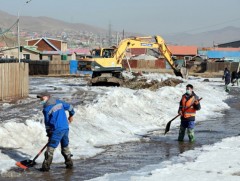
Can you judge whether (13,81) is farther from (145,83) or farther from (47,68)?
(47,68)

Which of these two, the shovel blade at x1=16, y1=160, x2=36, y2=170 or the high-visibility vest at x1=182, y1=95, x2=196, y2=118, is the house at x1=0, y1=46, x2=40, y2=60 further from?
the shovel blade at x1=16, y1=160, x2=36, y2=170

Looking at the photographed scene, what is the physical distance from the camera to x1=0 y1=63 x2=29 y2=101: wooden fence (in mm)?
20969

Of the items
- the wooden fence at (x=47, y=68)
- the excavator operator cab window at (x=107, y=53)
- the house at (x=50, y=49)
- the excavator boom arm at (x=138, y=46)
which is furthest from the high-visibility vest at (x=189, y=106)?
the house at (x=50, y=49)

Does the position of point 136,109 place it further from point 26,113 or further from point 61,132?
point 61,132

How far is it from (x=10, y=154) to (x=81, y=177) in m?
2.10

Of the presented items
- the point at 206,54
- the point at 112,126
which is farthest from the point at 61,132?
the point at 206,54

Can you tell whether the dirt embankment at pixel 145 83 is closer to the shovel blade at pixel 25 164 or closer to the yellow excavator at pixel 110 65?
the yellow excavator at pixel 110 65

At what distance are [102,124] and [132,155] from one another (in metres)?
3.86

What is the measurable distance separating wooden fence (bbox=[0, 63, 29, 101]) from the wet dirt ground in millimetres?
8214

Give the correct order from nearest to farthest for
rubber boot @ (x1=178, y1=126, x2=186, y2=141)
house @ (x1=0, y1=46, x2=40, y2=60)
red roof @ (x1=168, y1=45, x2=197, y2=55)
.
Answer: rubber boot @ (x1=178, y1=126, x2=186, y2=141), house @ (x1=0, y1=46, x2=40, y2=60), red roof @ (x1=168, y1=45, x2=197, y2=55)

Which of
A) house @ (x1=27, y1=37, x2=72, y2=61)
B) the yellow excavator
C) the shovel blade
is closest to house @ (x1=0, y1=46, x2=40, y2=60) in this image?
house @ (x1=27, y1=37, x2=72, y2=61)

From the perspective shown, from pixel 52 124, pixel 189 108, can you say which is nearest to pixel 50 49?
pixel 189 108

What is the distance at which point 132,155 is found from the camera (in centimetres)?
1176

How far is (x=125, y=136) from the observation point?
47.9 ft
